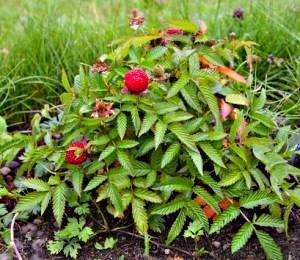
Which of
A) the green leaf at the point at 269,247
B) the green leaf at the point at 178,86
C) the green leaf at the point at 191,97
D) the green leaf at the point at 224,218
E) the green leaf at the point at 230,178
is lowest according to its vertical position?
the green leaf at the point at 269,247

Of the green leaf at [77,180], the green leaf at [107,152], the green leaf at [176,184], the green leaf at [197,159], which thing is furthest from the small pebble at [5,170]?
the green leaf at [197,159]

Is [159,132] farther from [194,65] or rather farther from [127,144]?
[194,65]

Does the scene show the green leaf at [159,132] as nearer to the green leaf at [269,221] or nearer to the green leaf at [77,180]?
the green leaf at [77,180]

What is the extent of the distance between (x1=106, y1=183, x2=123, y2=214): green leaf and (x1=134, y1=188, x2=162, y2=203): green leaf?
0.24 feet

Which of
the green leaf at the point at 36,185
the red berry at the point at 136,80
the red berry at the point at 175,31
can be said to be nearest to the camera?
the red berry at the point at 136,80

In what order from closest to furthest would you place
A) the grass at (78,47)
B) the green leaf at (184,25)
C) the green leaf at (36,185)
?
the green leaf at (36,185)
the green leaf at (184,25)
the grass at (78,47)

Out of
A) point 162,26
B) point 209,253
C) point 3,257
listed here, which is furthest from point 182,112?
point 162,26

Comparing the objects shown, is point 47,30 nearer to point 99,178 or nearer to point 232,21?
point 232,21

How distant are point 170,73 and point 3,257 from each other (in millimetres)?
783

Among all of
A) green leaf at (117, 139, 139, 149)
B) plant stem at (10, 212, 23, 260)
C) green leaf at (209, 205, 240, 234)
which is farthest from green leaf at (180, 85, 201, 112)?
plant stem at (10, 212, 23, 260)

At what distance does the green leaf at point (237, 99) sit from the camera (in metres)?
2.00

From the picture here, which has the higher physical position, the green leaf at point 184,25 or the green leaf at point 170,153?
the green leaf at point 184,25

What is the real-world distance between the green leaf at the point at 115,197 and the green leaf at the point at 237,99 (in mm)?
472

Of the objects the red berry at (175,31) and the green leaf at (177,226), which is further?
the red berry at (175,31)
